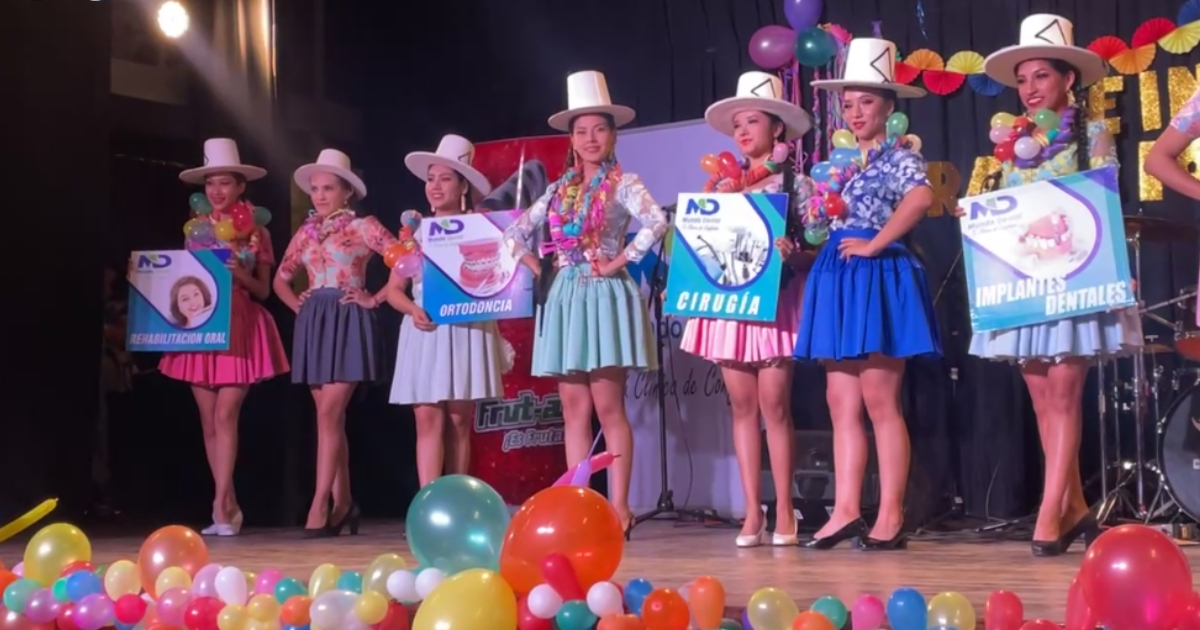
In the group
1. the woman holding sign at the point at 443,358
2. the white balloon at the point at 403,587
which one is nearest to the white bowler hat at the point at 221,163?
the woman holding sign at the point at 443,358

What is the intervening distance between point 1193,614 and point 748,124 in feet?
9.03

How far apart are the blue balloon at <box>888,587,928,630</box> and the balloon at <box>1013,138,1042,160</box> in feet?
6.70

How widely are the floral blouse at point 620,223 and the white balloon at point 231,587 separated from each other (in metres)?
2.00

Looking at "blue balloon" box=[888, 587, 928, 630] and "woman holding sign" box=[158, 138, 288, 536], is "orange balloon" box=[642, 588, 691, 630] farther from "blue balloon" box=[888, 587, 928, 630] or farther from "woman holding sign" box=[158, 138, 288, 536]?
"woman holding sign" box=[158, 138, 288, 536]

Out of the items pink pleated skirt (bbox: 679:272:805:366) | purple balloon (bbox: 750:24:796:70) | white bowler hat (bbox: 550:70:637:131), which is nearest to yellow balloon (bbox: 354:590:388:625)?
pink pleated skirt (bbox: 679:272:805:366)

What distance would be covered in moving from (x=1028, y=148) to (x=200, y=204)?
10.9 ft

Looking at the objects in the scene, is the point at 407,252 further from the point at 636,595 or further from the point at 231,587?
the point at 636,595

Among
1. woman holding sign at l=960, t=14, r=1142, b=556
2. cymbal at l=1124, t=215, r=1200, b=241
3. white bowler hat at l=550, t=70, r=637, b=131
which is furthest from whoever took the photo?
white bowler hat at l=550, t=70, r=637, b=131

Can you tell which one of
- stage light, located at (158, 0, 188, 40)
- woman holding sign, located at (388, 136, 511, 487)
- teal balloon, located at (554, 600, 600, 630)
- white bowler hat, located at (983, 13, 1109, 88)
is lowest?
teal balloon, located at (554, 600, 600, 630)

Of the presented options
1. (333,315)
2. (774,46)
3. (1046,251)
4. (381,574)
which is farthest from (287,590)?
(774,46)

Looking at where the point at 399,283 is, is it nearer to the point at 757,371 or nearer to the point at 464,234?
the point at 464,234

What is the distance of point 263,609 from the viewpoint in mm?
2766

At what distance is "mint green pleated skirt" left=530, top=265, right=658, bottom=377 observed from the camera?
15.1 feet

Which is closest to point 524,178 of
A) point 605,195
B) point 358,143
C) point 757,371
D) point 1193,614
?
point 358,143
